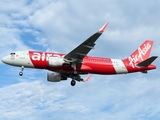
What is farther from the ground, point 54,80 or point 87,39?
point 87,39

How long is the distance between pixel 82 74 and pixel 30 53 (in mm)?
10752

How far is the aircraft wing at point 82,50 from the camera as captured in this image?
54.2 m

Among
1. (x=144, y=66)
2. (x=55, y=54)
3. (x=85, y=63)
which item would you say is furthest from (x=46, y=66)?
(x=144, y=66)

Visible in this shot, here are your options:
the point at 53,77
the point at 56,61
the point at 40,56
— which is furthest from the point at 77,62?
the point at 53,77

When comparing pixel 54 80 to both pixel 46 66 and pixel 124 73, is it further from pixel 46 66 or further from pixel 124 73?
pixel 124 73

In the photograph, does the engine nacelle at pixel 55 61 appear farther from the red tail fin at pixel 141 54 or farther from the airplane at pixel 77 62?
the red tail fin at pixel 141 54

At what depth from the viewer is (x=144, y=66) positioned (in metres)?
63.0

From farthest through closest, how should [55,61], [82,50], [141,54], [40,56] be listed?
[141,54]
[40,56]
[55,61]
[82,50]

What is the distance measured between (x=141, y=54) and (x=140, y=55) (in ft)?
1.17

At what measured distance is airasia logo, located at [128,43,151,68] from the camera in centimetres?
6575

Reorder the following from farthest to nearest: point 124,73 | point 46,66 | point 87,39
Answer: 1. point 124,73
2. point 46,66
3. point 87,39

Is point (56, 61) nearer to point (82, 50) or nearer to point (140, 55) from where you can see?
point (82, 50)

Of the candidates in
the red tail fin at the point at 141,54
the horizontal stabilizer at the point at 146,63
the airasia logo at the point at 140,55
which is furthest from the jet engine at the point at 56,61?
the horizontal stabilizer at the point at 146,63

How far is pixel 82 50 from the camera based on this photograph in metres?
59.2
